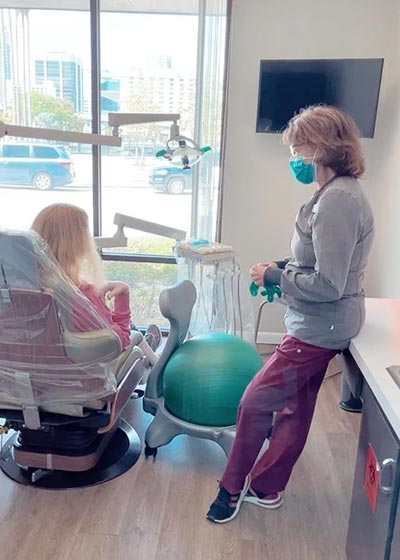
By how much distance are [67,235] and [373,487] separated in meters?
1.29

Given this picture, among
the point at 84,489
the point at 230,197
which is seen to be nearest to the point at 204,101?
the point at 230,197

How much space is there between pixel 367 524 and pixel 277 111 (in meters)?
2.41

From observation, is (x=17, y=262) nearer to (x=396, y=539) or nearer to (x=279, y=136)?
(x=396, y=539)

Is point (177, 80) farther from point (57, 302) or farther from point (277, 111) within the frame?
point (57, 302)

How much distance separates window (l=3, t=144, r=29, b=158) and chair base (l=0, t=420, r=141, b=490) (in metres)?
1.94

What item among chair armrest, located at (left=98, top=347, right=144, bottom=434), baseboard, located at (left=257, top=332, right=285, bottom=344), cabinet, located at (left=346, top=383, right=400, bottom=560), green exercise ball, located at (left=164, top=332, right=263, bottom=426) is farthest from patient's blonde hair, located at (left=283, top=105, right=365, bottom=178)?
baseboard, located at (left=257, top=332, right=285, bottom=344)

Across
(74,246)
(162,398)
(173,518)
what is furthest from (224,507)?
(74,246)

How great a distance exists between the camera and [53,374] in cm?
189

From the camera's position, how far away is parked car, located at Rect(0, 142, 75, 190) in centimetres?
357

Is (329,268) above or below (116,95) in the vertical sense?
below

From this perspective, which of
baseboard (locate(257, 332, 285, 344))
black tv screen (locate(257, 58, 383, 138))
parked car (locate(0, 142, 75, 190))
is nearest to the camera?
black tv screen (locate(257, 58, 383, 138))

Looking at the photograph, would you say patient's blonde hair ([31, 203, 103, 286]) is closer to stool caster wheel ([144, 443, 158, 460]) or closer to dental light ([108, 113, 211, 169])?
dental light ([108, 113, 211, 169])

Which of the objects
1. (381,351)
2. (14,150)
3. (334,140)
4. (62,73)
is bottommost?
(381,351)

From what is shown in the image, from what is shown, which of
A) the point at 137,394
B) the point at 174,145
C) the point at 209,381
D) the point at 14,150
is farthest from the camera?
the point at 14,150
